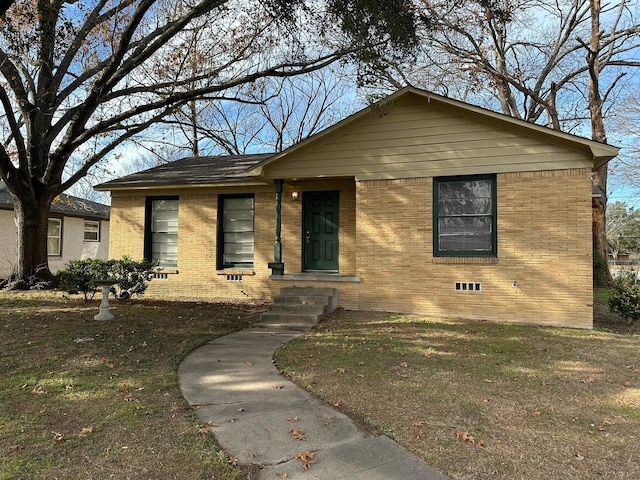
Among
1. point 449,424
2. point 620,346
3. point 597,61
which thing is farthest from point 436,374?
point 597,61

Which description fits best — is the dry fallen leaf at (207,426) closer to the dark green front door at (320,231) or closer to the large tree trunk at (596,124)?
the dark green front door at (320,231)

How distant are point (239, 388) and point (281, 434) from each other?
1373 mm

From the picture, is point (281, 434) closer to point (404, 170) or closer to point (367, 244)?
point (367, 244)

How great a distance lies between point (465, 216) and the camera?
9594mm

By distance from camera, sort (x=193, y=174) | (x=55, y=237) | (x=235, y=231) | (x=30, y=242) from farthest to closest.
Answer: (x=55, y=237) < (x=193, y=174) < (x=235, y=231) < (x=30, y=242)

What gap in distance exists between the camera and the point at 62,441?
3459 millimetres

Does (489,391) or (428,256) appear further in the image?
(428,256)

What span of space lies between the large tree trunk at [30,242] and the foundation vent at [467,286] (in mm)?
10701

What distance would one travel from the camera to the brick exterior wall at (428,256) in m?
8.76

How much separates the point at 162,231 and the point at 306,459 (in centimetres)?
1073

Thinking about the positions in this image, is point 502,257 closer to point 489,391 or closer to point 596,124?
point 489,391

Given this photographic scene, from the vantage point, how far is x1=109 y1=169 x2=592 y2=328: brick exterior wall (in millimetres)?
8758

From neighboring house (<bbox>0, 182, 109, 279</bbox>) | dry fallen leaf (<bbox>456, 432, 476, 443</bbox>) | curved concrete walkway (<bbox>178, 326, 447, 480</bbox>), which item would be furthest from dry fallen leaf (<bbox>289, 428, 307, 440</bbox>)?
neighboring house (<bbox>0, 182, 109, 279</bbox>)

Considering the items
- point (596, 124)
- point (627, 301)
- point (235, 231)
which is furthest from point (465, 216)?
point (596, 124)
